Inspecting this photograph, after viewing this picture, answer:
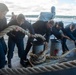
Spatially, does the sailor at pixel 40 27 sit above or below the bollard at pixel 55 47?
above

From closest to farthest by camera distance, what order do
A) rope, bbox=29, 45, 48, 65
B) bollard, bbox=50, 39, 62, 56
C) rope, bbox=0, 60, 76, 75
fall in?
rope, bbox=0, 60, 76, 75, rope, bbox=29, 45, 48, 65, bollard, bbox=50, 39, 62, 56

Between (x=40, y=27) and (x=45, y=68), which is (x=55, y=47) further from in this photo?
(x=45, y=68)

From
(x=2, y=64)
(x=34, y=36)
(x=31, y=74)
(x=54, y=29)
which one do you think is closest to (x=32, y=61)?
(x=34, y=36)

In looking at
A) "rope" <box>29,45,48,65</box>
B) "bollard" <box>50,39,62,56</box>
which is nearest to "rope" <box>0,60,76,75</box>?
"rope" <box>29,45,48,65</box>

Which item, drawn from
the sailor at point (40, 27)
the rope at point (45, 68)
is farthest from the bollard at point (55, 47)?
the rope at point (45, 68)

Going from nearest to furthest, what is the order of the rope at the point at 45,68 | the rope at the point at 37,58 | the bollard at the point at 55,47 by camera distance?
1. the rope at the point at 45,68
2. the rope at the point at 37,58
3. the bollard at the point at 55,47

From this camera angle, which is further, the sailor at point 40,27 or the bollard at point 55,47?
the bollard at point 55,47

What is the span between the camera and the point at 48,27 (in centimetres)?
611

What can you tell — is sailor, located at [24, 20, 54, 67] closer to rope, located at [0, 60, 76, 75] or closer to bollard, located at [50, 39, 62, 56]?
bollard, located at [50, 39, 62, 56]

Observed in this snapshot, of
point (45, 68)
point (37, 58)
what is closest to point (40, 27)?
point (37, 58)

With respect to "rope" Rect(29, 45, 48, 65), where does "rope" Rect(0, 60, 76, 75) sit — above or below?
above

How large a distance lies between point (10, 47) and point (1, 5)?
1791mm

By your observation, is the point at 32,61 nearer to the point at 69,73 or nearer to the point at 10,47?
the point at 10,47

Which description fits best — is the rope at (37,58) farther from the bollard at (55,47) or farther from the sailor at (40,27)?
the bollard at (55,47)
